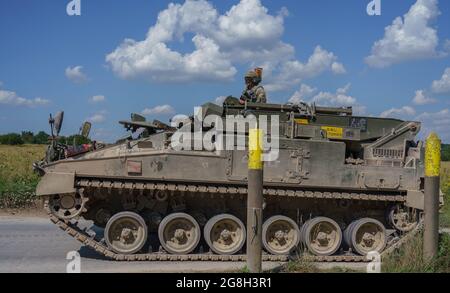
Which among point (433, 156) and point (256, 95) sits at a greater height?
point (256, 95)

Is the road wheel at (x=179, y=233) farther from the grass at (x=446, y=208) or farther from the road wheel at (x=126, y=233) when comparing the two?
the grass at (x=446, y=208)

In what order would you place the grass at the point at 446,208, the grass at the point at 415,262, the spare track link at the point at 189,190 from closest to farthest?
the grass at the point at 415,262 < the spare track link at the point at 189,190 < the grass at the point at 446,208

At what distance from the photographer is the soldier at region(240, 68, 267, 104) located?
1247 cm

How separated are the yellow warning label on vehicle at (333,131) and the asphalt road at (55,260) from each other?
3.20m

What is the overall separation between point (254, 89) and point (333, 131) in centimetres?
213

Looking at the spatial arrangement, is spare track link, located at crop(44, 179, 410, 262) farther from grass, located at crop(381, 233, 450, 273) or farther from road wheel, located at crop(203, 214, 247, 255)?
grass, located at crop(381, 233, 450, 273)

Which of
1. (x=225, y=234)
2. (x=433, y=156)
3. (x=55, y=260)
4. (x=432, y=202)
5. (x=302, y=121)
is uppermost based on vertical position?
(x=302, y=121)

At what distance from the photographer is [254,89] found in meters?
12.6

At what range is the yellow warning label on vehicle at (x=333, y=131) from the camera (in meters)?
11.7

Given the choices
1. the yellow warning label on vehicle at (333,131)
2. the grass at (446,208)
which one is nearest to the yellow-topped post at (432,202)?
the yellow warning label on vehicle at (333,131)

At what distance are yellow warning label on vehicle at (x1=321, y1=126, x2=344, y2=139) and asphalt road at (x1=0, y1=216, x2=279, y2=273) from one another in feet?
10.5

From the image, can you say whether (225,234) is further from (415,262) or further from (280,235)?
(415,262)

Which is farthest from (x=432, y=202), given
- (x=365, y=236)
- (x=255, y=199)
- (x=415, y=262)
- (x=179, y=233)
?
(x=179, y=233)

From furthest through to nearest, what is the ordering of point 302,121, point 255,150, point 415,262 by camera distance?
1. point 302,121
2. point 415,262
3. point 255,150
